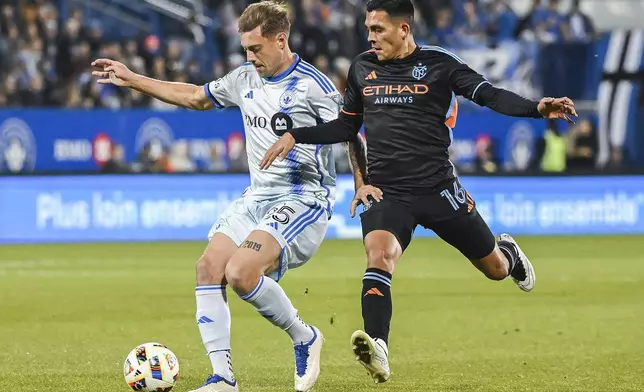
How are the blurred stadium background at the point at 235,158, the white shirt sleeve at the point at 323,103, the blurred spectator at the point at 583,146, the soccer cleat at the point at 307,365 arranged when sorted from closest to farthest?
the soccer cleat at the point at 307,365
the white shirt sleeve at the point at 323,103
the blurred stadium background at the point at 235,158
the blurred spectator at the point at 583,146

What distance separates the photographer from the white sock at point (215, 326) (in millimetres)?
6688

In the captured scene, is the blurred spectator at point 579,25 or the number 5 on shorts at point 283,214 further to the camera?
the blurred spectator at point 579,25

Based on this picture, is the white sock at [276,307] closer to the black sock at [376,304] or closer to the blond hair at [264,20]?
the black sock at [376,304]

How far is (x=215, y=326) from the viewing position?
22.1 ft

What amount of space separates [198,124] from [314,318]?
10595 mm

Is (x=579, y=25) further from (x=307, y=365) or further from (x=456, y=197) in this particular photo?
(x=307, y=365)

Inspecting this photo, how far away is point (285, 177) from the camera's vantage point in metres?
7.17

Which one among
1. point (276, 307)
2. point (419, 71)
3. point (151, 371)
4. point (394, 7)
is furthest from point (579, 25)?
point (151, 371)

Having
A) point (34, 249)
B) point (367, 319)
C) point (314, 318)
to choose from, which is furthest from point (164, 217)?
point (367, 319)

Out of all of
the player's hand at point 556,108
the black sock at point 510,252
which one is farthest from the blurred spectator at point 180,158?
the player's hand at point 556,108

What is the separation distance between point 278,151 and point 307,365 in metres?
1.26

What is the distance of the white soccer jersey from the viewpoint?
7.18 metres

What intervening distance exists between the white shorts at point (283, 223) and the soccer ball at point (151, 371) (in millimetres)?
748

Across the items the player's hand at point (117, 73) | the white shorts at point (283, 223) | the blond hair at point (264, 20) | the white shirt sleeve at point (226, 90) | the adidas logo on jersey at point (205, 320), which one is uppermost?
the blond hair at point (264, 20)
